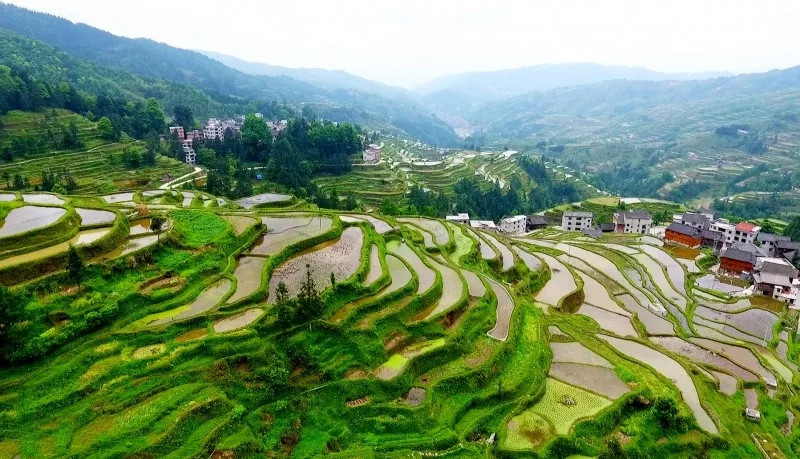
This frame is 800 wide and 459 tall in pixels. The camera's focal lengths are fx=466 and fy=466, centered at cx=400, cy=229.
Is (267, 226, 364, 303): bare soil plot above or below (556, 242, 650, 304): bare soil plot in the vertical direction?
above

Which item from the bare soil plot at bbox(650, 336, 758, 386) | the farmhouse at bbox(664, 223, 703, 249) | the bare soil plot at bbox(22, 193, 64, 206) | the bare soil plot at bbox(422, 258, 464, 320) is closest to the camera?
the bare soil plot at bbox(422, 258, 464, 320)

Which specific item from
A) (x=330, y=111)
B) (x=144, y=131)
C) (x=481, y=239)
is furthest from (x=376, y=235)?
(x=330, y=111)

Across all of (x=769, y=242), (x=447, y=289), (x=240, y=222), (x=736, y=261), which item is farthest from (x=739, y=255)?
(x=240, y=222)

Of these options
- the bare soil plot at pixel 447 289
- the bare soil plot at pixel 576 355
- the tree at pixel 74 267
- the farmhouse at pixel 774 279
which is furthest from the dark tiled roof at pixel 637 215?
the tree at pixel 74 267

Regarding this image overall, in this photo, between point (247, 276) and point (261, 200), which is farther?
point (261, 200)

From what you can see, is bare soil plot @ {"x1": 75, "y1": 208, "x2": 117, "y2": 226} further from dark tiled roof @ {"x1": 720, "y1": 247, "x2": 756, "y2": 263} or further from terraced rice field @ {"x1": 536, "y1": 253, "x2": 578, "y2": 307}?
dark tiled roof @ {"x1": 720, "y1": 247, "x2": 756, "y2": 263}

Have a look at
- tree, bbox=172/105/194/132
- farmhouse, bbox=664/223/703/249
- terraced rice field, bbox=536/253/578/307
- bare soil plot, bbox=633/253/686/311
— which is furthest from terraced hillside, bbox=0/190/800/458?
tree, bbox=172/105/194/132

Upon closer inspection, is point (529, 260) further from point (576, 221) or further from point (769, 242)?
point (576, 221)
